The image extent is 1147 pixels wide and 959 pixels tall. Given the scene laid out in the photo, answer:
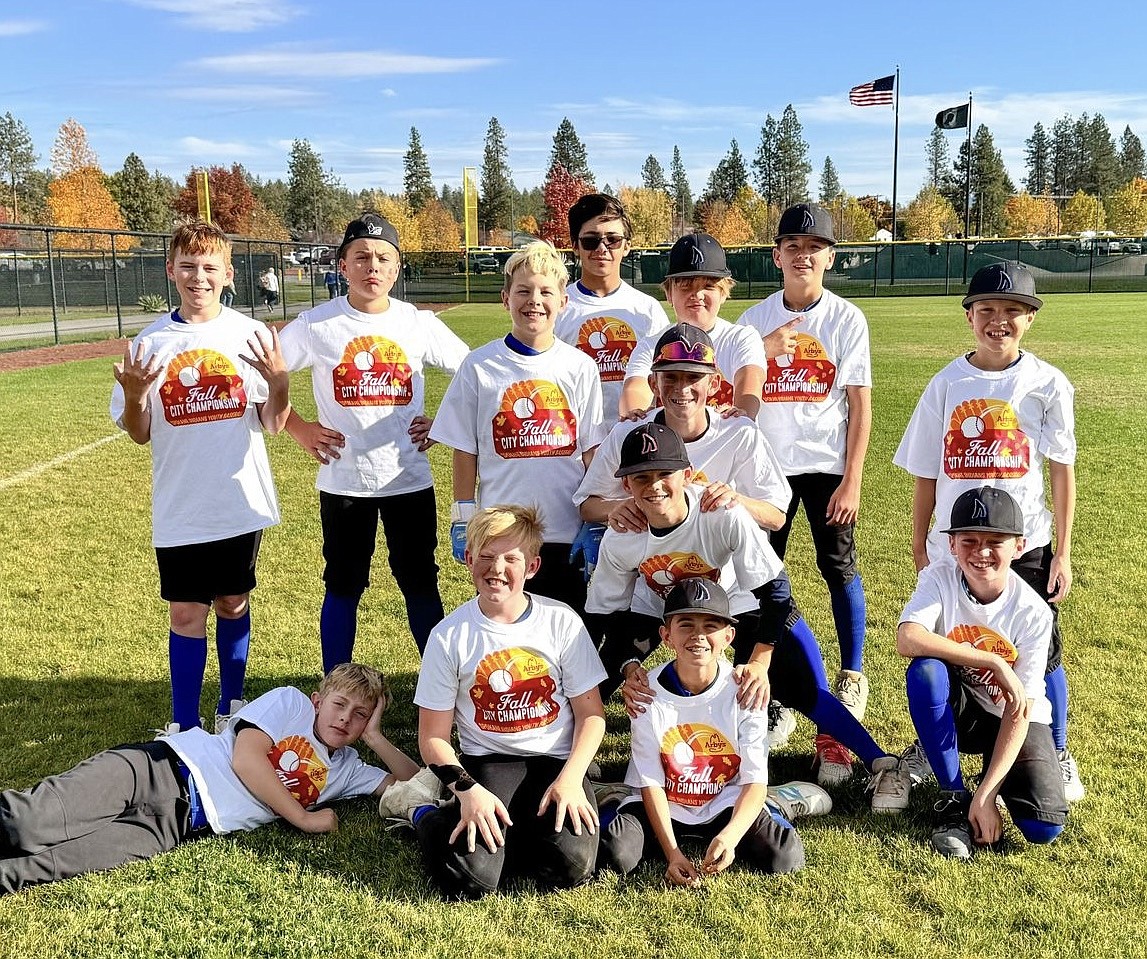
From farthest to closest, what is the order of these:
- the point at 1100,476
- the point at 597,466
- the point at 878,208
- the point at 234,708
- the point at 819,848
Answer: the point at 878,208 → the point at 1100,476 → the point at 234,708 → the point at 597,466 → the point at 819,848

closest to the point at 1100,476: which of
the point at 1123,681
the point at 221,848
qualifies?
the point at 1123,681

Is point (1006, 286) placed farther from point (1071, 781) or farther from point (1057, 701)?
point (1071, 781)

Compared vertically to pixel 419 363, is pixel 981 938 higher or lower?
lower

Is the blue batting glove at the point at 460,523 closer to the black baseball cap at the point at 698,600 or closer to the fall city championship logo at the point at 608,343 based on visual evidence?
the black baseball cap at the point at 698,600

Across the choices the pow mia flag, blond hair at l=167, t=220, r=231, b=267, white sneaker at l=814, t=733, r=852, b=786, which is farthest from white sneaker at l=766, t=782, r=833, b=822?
the pow mia flag

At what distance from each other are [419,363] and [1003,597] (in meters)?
2.64

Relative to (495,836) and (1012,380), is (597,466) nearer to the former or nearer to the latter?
(495,836)

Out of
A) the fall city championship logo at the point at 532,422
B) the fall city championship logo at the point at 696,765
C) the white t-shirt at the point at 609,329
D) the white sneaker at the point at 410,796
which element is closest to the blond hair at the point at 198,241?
the fall city championship logo at the point at 532,422

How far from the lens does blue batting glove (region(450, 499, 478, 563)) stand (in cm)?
367

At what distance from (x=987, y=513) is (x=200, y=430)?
3.20m

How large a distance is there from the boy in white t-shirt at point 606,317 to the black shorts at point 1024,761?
2.03m

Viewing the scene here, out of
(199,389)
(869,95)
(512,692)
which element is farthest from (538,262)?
(869,95)

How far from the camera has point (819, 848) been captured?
11.1ft

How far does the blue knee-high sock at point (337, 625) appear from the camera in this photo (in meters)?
4.43
